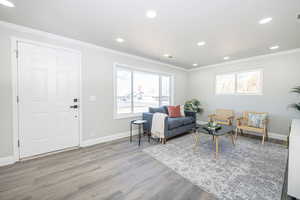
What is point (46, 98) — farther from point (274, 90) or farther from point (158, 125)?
point (274, 90)

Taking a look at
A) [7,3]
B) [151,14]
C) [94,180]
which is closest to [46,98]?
[7,3]

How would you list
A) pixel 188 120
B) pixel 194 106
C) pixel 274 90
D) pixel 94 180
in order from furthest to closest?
pixel 194 106 → pixel 188 120 → pixel 274 90 → pixel 94 180

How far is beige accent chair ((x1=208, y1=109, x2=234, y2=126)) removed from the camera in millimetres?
4093

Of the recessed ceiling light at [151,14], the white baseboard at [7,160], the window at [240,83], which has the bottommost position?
the white baseboard at [7,160]

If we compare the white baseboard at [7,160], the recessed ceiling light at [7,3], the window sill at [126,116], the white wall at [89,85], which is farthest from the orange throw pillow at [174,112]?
the recessed ceiling light at [7,3]

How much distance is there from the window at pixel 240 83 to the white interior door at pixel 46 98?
191 inches

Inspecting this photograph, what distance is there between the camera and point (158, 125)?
335cm

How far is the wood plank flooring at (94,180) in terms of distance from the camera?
5.11 feet

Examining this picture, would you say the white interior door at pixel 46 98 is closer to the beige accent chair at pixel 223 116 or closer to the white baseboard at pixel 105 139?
the white baseboard at pixel 105 139

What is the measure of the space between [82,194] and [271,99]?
5.12 m

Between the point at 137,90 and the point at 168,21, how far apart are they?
2464 millimetres

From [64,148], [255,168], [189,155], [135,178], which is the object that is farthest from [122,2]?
[255,168]

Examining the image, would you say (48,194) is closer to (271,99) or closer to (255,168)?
(255,168)

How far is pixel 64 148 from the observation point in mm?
2807
